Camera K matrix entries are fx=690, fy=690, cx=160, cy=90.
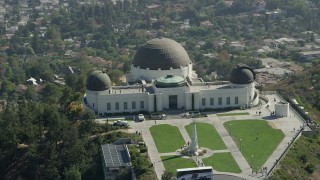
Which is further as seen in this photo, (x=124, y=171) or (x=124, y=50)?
(x=124, y=50)

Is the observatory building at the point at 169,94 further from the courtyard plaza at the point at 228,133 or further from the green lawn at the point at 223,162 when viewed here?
the green lawn at the point at 223,162

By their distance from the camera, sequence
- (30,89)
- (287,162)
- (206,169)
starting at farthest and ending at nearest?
1. (30,89)
2. (287,162)
3. (206,169)

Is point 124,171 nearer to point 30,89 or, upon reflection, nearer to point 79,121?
point 79,121

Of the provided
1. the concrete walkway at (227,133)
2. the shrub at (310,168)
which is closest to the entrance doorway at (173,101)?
the concrete walkway at (227,133)

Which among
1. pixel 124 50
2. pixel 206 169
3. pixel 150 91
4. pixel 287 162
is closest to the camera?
pixel 206 169

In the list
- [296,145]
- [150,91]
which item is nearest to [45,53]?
[150,91]

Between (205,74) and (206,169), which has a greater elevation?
(206,169)
